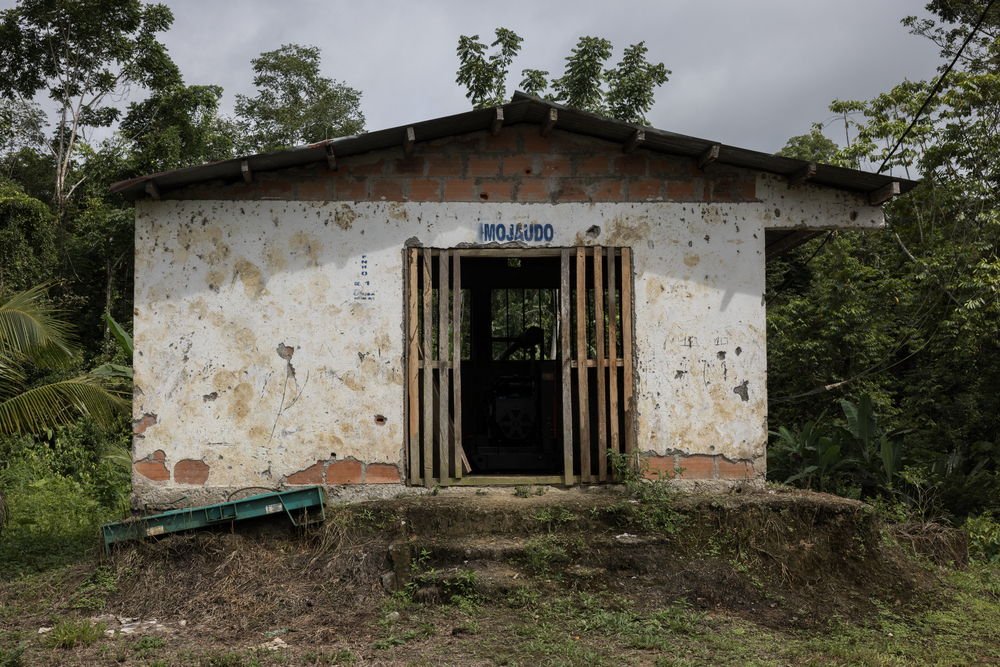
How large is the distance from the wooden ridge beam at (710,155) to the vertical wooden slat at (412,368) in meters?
2.43

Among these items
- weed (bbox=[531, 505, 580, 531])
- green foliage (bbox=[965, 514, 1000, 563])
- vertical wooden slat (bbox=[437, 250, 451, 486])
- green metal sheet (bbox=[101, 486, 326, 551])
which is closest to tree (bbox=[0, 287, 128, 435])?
green metal sheet (bbox=[101, 486, 326, 551])

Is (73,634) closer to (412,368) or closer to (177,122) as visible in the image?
(412,368)

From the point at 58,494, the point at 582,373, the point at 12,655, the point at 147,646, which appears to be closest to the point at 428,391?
the point at 582,373

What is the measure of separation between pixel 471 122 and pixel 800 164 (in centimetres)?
264

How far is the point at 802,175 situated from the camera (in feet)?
23.1

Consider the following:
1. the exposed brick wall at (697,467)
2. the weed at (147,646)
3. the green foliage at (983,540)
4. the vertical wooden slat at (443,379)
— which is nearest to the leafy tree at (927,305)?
the green foliage at (983,540)

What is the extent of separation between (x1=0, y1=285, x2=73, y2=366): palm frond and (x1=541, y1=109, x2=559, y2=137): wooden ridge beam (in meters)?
4.66

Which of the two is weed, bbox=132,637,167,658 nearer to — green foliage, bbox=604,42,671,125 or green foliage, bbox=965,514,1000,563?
green foliage, bbox=965,514,1000,563

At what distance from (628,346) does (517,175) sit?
1680 mm

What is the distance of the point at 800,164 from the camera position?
6949mm

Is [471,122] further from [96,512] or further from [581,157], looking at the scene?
[96,512]

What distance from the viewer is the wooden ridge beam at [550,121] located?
6895 millimetres

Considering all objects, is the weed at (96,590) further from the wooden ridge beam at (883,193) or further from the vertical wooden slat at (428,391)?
the wooden ridge beam at (883,193)

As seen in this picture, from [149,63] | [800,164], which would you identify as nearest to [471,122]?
[800,164]
